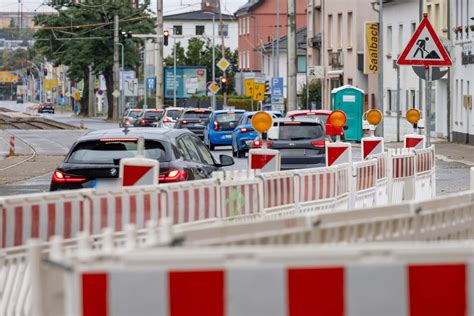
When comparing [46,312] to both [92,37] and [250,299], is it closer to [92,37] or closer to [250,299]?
[250,299]

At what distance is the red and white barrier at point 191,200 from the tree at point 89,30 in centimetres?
9877

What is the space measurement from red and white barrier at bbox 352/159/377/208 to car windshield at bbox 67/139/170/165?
2.87 metres

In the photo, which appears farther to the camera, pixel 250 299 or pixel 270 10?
pixel 270 10

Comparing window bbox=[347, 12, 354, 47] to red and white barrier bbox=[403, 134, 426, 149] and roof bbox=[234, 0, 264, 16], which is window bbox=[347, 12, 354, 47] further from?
roof bbox=[234, 0, 264, 16]

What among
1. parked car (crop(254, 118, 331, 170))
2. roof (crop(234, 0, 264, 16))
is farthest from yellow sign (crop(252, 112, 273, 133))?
roof (crop(234, 0, 264, 16))

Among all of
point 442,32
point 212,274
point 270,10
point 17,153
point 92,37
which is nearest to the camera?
point 212,274

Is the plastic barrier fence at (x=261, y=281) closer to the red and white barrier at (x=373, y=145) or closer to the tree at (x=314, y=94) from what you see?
the red and white barrier at (x=373, y=145)

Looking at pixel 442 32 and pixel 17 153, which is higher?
pixel 442 32

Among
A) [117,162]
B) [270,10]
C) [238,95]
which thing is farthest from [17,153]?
[270,10]

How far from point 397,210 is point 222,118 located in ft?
146

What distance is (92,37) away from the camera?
365ft

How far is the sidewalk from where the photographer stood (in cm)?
4012

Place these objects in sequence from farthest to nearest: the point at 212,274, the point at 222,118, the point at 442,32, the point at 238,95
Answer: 1. the point at 238,95
2. the point at 442,32
3. the point at 222,118
4. the point at 212,274

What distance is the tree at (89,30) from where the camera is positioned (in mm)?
112000
